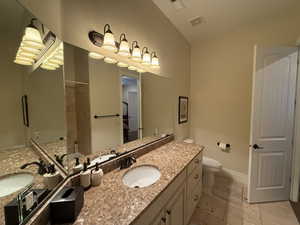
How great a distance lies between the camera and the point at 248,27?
2408mm

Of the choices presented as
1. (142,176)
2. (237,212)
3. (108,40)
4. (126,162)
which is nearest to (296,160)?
(237,212)

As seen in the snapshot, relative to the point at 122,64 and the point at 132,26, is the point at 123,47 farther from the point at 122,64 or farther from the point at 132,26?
the point at 132,26

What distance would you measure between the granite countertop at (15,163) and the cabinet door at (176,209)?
943mm

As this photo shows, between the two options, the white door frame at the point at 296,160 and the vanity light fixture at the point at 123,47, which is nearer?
the vanity light fixture at the point at 123,47

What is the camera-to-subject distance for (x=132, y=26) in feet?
5.22

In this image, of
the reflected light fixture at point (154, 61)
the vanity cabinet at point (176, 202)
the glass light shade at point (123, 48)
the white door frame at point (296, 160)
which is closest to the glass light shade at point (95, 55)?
the glass light shade at point (123, 48)

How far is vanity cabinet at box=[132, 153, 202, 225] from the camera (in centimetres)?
93

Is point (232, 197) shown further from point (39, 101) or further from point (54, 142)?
point (39, 101)

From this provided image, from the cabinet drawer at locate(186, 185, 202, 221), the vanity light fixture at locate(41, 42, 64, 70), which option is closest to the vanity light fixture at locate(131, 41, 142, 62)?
the vanity light fixture at locate(41, 42, 64, 70)

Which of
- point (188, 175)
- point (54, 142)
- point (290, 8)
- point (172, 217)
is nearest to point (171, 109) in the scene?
point (188, 175)

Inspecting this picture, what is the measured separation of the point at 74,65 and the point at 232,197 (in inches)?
107

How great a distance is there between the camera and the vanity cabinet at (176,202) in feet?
3.06

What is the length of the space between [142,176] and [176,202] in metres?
0.39

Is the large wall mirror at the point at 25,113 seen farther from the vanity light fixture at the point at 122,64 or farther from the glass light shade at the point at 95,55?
the vanity light fixture at the point at 122,64
